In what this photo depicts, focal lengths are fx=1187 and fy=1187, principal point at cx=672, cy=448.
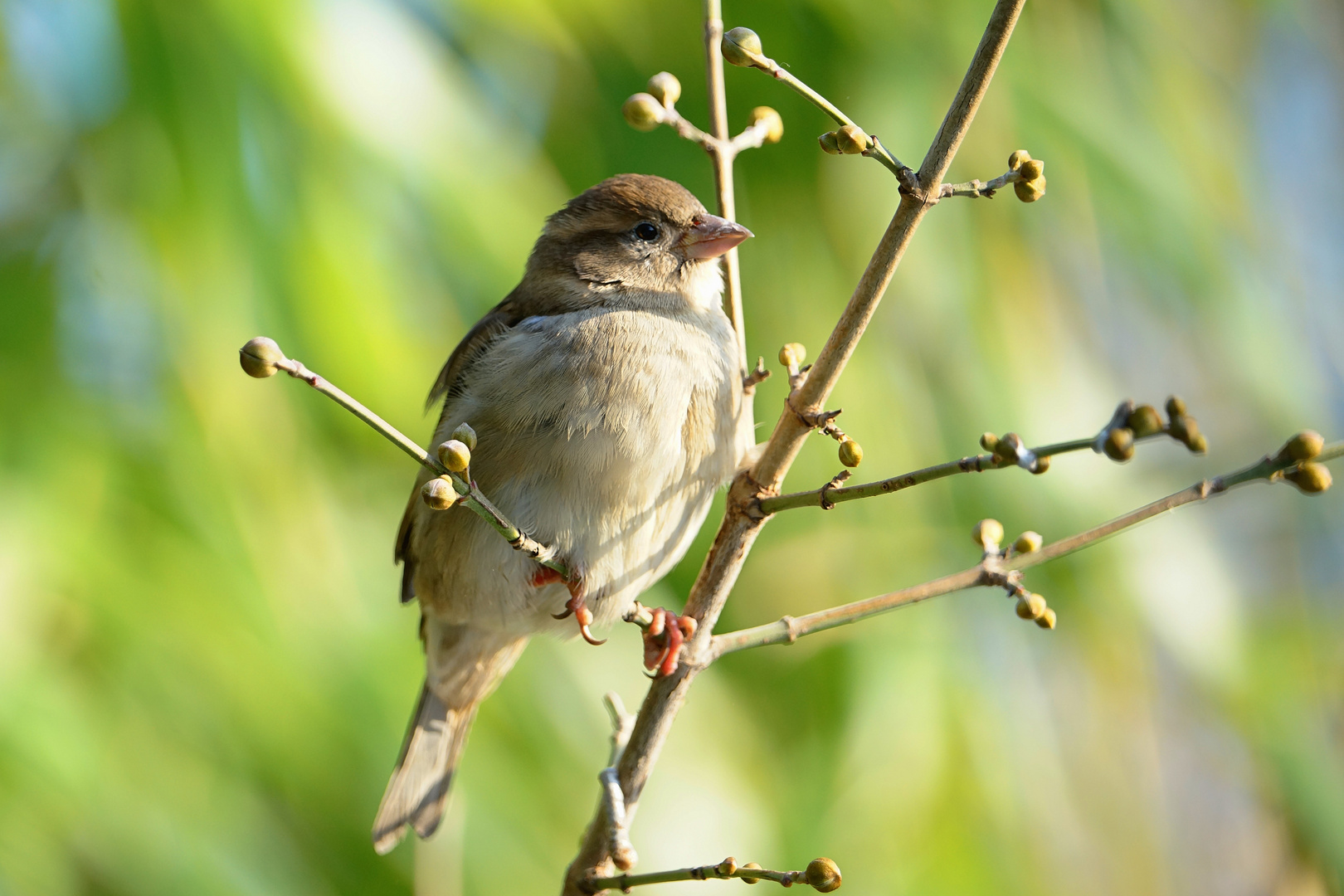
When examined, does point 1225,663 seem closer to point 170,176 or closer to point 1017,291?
point 1017,291

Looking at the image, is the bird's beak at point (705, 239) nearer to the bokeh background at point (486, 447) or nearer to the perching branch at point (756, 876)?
the bokeh background at point (486, 447)

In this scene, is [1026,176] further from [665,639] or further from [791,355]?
[665,639]

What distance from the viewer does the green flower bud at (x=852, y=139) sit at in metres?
1.48

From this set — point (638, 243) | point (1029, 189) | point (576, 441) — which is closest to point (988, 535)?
point (1029, 189)

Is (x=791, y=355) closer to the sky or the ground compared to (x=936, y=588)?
closer to the sky

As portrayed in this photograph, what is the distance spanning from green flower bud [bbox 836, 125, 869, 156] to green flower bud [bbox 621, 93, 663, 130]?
42cm

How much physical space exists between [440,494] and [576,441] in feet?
2.98

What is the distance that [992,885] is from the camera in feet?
11.1

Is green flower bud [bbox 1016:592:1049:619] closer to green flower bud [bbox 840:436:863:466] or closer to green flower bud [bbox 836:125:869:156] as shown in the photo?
green flower bud [bbox 840:436:863:466]

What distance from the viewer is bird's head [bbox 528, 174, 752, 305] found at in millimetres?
2932

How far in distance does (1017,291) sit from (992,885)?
6.05ft

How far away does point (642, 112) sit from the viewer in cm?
184

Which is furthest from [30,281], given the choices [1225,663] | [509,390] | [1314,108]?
[1314,108]

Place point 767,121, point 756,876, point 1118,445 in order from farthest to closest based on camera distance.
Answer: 1. point 767,121
2. point 756,876
3. point 1118,445
